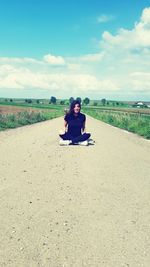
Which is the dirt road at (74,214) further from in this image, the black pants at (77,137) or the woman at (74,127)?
the black pants at (77,137)

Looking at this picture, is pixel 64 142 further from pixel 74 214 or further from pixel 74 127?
pixel 74 214

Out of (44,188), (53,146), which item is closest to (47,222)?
(44,188)

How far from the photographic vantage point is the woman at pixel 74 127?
15077 millimetres

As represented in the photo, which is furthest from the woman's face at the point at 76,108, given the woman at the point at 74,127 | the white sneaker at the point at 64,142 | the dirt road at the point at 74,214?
the dirt road at the point at 74,214

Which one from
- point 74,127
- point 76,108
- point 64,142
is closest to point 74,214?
point 76,108

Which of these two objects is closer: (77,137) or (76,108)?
(76,108)

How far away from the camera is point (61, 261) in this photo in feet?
13.6

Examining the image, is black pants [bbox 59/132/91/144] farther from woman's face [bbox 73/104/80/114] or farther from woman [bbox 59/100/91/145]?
woman's face [bbox 73/104/80/114]

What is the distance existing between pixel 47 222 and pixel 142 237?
1.40 metres

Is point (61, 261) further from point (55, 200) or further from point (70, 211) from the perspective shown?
point (55, 200)

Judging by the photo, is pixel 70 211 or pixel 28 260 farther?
pixel 70 211

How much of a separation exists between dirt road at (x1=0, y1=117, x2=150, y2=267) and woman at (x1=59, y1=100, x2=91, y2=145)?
4.36 metres

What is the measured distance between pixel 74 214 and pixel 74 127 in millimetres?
9641

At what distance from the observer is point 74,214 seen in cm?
586
